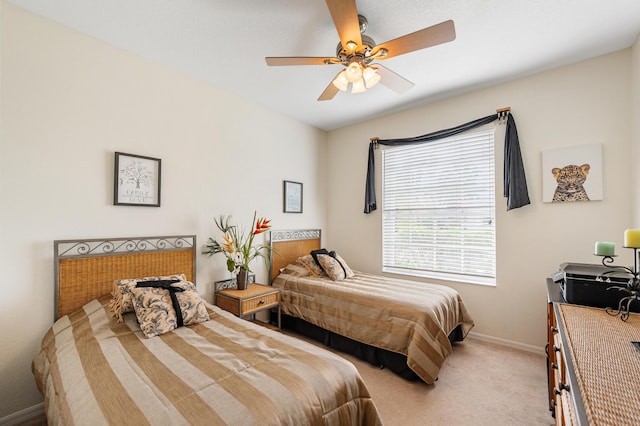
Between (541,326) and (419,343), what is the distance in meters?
1.52


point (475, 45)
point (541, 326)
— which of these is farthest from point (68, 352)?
point (541, 326)

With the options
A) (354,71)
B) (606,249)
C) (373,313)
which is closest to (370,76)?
(354,71)

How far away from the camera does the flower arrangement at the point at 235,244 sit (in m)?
2.92

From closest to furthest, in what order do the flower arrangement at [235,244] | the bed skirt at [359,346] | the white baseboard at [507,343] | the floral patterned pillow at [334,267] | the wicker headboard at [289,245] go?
the bed skirt at [359,346]
the white baseboard at [507,343]
the flower arrangement at [235,244]
the floral patterned pillow at [334,267]
the wicker headboard at [289,245]

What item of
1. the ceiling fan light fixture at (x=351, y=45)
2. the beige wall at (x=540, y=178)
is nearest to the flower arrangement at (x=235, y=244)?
the ceiling fan light fixture at (x=351, y=45)

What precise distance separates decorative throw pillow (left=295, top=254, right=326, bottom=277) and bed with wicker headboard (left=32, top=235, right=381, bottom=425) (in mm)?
1540

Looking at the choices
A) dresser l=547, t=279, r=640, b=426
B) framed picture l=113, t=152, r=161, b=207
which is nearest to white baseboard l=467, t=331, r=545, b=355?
dresser l=547, t=279, r=640, b=426

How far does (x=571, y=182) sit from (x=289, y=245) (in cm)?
315

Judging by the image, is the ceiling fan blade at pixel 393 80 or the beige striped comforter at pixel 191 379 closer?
the beige striped comforter at pixel 191 379

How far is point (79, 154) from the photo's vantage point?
84.4 inches

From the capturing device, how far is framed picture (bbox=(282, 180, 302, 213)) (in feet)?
12.5

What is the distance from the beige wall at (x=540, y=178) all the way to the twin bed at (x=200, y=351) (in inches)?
21.7

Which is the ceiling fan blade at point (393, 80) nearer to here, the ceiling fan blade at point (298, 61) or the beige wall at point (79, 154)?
the ceiling fan blade at point (298, 61)

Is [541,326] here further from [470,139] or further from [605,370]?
[605,370]
